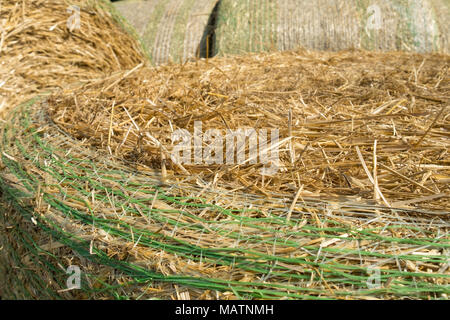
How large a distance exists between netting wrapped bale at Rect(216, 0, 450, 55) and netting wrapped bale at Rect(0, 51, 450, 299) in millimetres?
1910

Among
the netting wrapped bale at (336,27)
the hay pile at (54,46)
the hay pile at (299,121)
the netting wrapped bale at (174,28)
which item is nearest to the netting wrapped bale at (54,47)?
the hay pile at (54,46)

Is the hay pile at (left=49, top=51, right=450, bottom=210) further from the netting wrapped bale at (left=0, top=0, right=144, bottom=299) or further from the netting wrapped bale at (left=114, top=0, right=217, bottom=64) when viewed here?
the netting wrapped bale at (left=114, top=0, right=217, bottom=64)

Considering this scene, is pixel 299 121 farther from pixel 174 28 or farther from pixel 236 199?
pixel 174 28

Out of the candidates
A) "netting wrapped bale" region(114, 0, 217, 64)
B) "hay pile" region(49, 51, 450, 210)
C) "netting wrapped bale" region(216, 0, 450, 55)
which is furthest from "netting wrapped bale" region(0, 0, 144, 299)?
"netting wrapped bale" region(216, 0, 450, 55)

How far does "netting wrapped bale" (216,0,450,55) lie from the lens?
3.63 metres

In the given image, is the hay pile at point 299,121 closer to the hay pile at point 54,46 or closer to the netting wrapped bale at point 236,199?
the netting wrapped bale at point 236,199

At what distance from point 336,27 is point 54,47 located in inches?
95.2

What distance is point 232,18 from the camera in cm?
382

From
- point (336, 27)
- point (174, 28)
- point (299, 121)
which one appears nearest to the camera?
point (299, 121)

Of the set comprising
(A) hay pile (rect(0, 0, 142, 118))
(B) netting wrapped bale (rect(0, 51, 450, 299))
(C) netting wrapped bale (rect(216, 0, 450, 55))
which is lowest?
(B) netting wrapped bale (rect(0, 51, 450, 299))

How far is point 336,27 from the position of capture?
144 inches

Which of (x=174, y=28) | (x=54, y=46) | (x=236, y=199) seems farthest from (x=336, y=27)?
(x=236, y=199)

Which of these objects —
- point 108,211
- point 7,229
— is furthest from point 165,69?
point 108,211

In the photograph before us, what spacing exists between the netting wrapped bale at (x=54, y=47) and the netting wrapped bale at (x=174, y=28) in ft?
2.70
